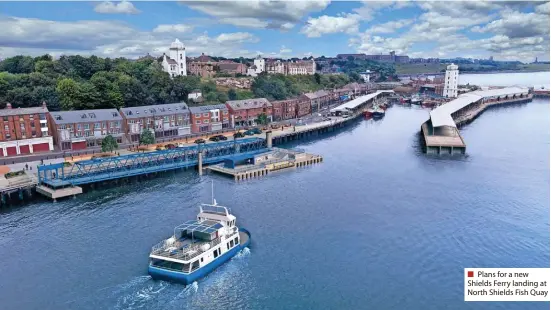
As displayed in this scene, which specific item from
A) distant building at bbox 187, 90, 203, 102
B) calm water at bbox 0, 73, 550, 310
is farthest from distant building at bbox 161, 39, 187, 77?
calm water at bbox 0, 73, 550, 310

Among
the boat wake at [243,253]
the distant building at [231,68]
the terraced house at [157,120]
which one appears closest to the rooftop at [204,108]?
the terraced house at [157,120]

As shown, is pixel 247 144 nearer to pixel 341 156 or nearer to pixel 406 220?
pixel 341 156

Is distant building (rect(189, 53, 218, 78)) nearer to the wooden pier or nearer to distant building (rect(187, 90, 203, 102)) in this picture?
distant building (rect(187, 90, 203, 102))

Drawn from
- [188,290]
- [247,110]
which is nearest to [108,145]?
[247,110]

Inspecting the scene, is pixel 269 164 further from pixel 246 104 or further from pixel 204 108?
pixel 246 104

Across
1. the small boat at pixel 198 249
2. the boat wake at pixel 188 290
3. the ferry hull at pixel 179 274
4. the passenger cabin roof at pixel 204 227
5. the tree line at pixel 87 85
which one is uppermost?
the tree line at pixel 87 85

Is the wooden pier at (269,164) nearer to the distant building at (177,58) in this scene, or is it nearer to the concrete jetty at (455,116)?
the concrete jetty at (455,116)

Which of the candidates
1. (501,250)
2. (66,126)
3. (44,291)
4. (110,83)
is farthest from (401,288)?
(110,83)
